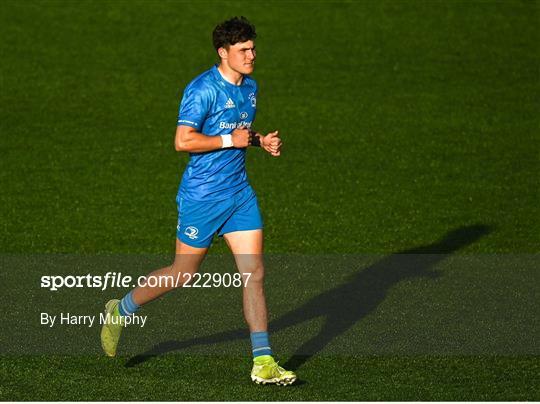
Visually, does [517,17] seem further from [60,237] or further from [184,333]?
[184,333]

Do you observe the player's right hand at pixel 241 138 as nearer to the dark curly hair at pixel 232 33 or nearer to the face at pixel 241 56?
the face at pixel 241 56

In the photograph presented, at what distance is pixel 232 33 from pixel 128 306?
221cm

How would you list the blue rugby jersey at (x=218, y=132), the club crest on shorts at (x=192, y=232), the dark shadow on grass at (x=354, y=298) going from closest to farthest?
the blue rugby jersey at (x=218, y=132) → the club crest on shorts at (x=192, y=232) → the dark shadow on grass at (x=354, y=298)

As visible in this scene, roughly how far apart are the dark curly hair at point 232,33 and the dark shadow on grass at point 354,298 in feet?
8.05

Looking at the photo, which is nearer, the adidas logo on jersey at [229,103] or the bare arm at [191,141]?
the bare arm at [191,141]

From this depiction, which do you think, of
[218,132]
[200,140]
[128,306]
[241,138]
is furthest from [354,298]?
[200,140]

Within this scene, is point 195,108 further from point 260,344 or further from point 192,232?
point 260,344

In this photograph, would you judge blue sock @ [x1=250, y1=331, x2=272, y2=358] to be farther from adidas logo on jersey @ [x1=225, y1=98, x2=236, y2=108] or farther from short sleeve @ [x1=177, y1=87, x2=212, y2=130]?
adidas logo on jersey @ [x1=225, y1=98, x2=236, y2=108]

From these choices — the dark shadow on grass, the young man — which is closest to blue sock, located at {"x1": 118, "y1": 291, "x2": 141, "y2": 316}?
the young man

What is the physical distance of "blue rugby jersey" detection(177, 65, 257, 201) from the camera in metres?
9.59

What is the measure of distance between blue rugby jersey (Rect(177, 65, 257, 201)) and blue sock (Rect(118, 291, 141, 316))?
931 millimetres

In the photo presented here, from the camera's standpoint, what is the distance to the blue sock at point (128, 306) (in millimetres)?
10109

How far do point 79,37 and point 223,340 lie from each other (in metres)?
14.8

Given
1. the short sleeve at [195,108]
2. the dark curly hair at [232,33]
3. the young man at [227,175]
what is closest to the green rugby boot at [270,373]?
the young man at [227,175]
